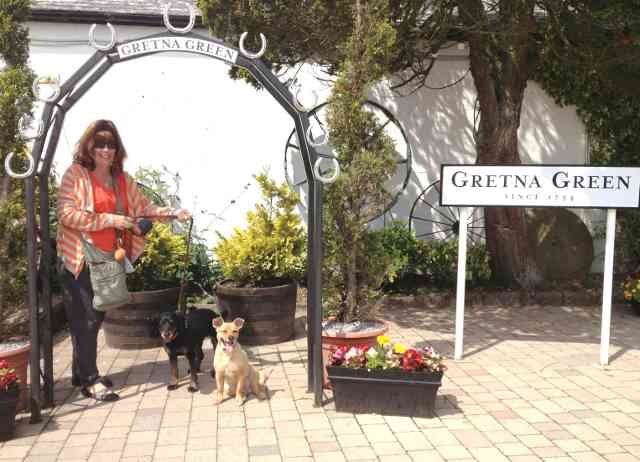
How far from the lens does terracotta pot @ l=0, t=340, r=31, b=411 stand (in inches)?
170

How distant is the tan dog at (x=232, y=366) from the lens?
14.9 feet

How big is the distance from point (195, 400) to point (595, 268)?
6.87 meters

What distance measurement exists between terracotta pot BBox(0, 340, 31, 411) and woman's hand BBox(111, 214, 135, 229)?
1041 mm

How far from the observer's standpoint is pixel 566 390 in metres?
4.94

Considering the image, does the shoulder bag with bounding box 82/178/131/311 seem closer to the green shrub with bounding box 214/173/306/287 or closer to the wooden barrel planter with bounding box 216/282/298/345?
the wooden barrel planter with bounding box 216/282/298/345

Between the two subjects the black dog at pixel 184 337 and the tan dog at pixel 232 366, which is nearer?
the tan dog at pixel 232 366

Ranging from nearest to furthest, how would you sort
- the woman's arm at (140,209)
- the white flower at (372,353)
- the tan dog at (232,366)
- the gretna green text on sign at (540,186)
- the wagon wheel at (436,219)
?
the white flower at (372,353) < the tan dog at (232,366) < the woman's arm at (140,209) < the gretna green text on sign at (540,186) < the wagon wheel at (436,219)

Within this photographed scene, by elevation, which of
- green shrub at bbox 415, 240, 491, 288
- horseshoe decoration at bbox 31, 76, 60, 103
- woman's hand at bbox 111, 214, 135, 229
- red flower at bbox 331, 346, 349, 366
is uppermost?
horseshoe decoration at bbox 31, 76, 60, 103

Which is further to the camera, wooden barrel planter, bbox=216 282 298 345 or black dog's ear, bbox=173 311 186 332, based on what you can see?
wooden barrel planter, bbox=216 282 298 345

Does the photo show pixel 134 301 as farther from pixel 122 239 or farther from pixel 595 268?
pixel 595 268

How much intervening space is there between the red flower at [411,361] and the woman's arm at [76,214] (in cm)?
223

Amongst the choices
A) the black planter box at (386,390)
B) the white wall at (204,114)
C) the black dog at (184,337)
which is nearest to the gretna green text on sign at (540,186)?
the black planter box at (386,390)

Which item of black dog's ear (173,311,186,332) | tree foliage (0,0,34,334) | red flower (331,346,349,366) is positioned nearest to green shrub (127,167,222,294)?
black dog's ear (173,311,186,332)

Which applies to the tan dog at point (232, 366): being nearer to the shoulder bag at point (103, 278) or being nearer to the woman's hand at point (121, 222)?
the shoulder bag at point (103, 278)
